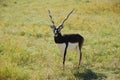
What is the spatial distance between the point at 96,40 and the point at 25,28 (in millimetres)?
4824

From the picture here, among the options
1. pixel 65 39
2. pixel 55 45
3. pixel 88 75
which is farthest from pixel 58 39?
pixel 55 45

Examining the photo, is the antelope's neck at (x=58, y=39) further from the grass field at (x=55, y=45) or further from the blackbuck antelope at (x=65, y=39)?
the grass field at (x=55, y=45)

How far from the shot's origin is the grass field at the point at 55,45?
36.3 ft

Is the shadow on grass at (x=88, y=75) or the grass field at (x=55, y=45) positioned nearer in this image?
the shadow on grass at (x=88, y=75)

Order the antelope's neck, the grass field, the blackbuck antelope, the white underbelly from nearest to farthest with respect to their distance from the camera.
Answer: the blackbuck antelope, the antelope's neck, the grass field, the white underbelly

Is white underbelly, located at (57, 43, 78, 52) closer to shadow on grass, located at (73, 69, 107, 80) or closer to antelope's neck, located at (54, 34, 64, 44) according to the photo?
antelope's neck, located at (54, 34, 64, 44)

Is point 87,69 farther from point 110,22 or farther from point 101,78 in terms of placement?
point 110,22

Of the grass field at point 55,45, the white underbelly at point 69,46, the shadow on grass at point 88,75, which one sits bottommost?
the grass field at point 55,45

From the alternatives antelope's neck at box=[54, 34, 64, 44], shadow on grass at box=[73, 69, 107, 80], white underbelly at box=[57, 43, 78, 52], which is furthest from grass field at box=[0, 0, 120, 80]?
antelope's neck at box=[54, 34, 64, 44]

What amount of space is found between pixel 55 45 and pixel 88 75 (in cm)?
455

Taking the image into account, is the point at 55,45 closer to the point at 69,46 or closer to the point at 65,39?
the point at 69,46

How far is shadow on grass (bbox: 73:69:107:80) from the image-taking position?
10.9 metres

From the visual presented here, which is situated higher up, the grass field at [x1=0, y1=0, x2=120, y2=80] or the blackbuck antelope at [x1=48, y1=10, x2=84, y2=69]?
the blackbuck antelope at [x1=48, y1=10, x2=84, y2=69]

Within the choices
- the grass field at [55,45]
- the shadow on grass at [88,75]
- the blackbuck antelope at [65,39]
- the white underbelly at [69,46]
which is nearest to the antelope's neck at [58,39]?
the blackbuck antelope at [65,39]
